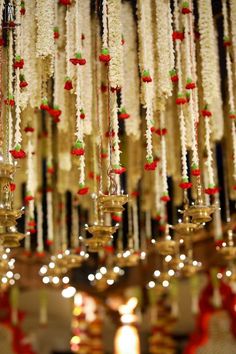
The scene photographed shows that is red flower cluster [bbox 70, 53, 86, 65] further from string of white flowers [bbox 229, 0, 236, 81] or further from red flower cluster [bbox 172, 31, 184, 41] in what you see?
string of white flowers [bbox 229, 0, 236, 81]

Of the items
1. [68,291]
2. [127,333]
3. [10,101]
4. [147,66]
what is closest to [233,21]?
[147,66]

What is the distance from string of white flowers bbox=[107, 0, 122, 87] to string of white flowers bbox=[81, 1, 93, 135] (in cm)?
76

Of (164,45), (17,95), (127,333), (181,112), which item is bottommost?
(127,333)

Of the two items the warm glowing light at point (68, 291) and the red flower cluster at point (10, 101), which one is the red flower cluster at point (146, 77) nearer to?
the red flower cluster at point (10, 101)

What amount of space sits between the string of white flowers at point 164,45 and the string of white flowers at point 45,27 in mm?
944

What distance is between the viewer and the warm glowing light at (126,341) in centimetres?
1365

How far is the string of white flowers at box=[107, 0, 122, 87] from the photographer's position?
579 cm

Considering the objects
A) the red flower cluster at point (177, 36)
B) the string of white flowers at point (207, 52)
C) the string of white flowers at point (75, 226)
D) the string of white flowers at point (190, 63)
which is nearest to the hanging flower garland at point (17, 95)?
the red flower cluster at point (177, 36)

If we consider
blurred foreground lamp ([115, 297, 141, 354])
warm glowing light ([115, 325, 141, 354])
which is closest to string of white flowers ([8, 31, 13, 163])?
blurred foreground lamp ([115, 297, 141, 354])

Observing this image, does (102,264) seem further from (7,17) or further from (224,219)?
(7,17)

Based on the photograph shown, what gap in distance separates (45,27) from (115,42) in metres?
0.59

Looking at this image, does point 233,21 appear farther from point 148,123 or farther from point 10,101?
point 10,101

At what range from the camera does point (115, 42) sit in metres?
5.91

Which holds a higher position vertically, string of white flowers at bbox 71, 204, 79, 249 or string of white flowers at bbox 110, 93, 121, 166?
string of white flowers at bbox 110, 93, 121, 166
